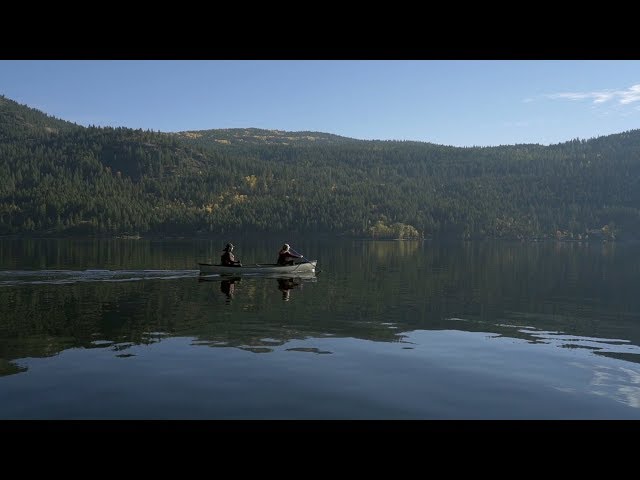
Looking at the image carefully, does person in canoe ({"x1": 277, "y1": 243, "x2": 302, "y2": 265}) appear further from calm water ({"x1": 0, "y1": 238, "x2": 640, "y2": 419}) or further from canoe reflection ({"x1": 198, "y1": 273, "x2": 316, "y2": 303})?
calm water ({"x1": 0, "y1": 238, "x2": 640, "y2": 419})

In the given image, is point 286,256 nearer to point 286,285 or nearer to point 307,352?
point 286,285

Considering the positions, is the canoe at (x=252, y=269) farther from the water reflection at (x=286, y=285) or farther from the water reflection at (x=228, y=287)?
the water reflection at (x=286, y=285)

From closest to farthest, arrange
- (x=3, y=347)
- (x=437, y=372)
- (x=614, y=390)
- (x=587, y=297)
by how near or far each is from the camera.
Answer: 1. (x=614, y=390)
2. (x=437, y=372)
3. (x=3, y=347)
4. (x=587, y=297)

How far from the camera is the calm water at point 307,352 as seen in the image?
63.0ft

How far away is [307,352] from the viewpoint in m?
27.8

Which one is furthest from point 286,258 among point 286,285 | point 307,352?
point 307,352
